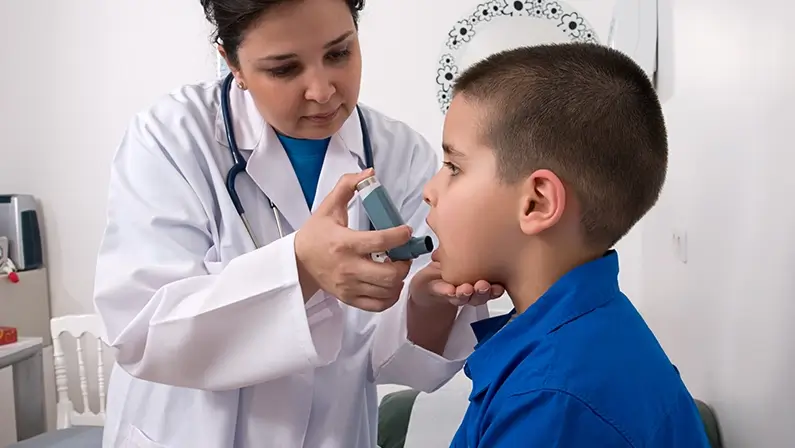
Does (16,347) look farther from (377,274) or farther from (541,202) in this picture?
(541,202)

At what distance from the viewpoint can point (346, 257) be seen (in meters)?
0.86

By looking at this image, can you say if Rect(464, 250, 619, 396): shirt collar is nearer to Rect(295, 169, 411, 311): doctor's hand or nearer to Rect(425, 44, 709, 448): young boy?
Rect(425, 44, 709, 448): young boy

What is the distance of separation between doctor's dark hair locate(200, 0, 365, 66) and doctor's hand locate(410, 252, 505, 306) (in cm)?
37

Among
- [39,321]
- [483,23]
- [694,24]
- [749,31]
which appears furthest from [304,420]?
[39,321]

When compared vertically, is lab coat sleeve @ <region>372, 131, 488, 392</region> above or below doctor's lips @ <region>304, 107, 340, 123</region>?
below

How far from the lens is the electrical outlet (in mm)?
1667

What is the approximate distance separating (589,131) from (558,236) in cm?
12

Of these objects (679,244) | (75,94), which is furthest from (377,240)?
(75,94)

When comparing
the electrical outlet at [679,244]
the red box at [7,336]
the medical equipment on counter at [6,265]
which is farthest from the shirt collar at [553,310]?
the medical equipment on counter at [6,265]

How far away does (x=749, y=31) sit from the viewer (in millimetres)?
1058

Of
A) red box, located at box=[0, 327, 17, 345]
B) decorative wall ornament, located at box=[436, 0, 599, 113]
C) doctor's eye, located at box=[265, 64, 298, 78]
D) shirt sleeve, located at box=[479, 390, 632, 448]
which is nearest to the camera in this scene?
shirt sleeve, located at box=[479, 390, 632, 448]

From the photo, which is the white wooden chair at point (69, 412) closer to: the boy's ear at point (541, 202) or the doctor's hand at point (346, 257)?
the doctor's hand at point (346, 257)

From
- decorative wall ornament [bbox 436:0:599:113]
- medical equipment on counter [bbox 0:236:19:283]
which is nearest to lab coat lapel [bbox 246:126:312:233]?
decorative wall ornament [bbox 436:0:599:113]

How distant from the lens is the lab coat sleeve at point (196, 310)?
92 centimetres
